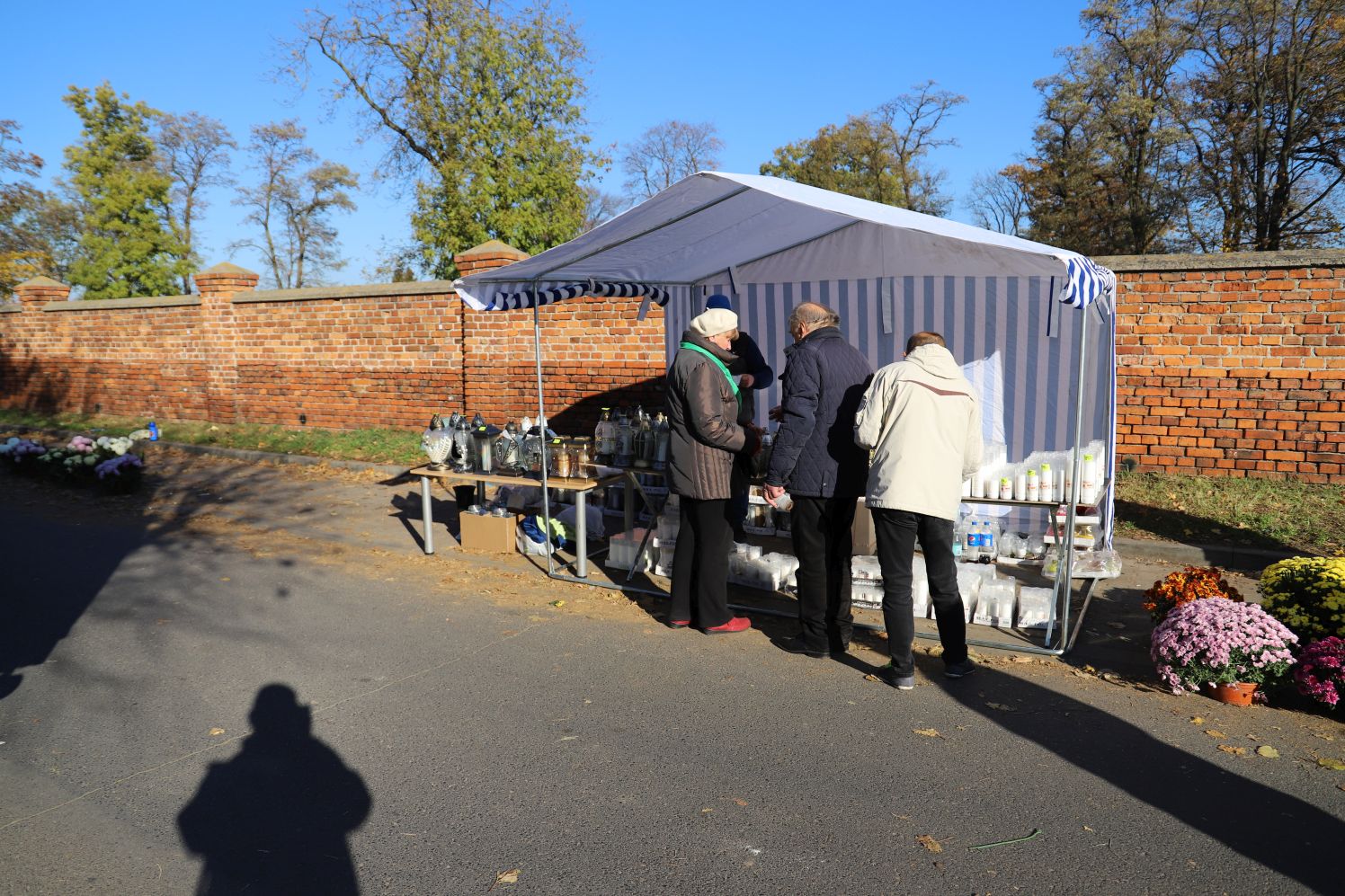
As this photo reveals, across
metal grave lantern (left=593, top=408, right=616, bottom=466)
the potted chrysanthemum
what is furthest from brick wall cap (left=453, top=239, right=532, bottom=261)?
the potted chrysanthemum

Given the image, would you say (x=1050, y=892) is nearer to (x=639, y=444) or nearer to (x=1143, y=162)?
(x=639, y=444)

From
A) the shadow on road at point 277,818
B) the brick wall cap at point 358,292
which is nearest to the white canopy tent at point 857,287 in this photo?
the shadow on road at point 277,818

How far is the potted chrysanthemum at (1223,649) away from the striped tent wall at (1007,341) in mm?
2547

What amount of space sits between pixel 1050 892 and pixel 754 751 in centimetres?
136

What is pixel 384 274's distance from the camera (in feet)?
127

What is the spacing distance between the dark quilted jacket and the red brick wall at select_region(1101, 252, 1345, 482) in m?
4.85

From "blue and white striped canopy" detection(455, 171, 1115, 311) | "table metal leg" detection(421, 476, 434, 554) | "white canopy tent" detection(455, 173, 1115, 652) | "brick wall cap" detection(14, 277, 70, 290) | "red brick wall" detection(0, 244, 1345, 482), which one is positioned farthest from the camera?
"brick wall cap" detection(14, 277, 70, 290)

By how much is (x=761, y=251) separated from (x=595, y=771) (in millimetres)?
5108

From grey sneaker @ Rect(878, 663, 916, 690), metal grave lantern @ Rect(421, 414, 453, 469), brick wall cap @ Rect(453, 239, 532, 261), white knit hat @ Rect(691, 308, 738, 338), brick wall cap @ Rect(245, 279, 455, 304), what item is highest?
brick wall cap @ Rect(453, 239, 532, 261)

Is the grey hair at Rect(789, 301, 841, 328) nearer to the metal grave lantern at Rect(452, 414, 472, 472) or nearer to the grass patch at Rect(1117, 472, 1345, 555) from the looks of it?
the metal grave lantern at Rect(452, 414, 472, 472)

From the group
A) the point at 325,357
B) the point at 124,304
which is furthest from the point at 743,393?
the point at 124,304

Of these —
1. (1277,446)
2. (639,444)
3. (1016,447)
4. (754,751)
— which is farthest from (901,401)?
(1277,446)

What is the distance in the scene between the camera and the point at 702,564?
217 inches

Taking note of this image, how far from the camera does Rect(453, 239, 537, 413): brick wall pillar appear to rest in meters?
12.0
